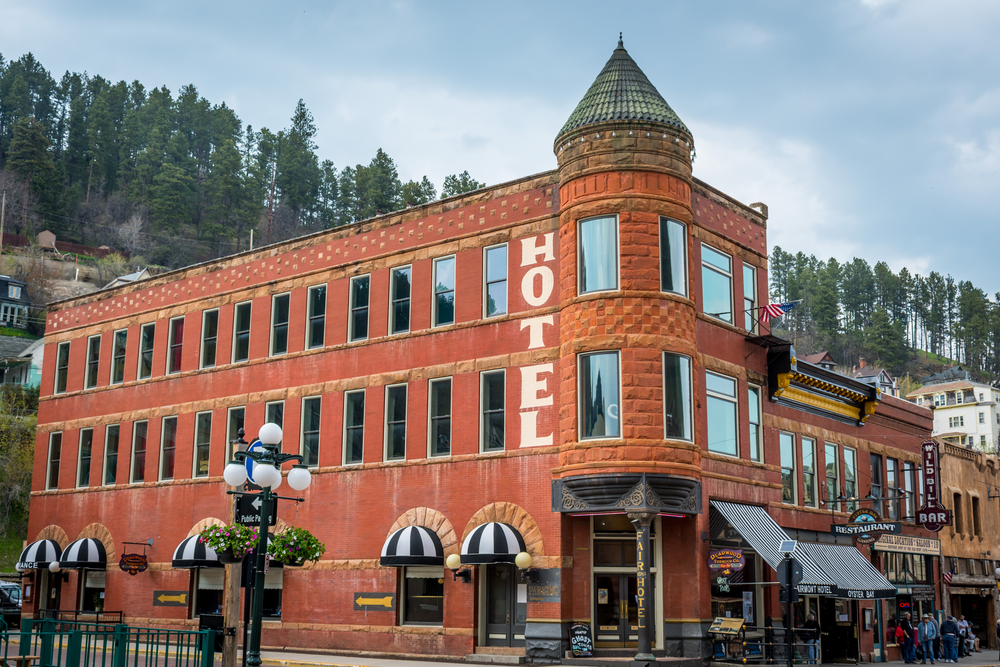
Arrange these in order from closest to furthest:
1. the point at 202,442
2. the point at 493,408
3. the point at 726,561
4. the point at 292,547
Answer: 1. the point at 292,547
2. the point at 726,561
3. the point at 493,408
4. the point at 202,442

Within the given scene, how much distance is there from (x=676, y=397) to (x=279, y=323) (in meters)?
15.2

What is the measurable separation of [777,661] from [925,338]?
6114 inches

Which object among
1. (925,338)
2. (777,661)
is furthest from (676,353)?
(925,338)

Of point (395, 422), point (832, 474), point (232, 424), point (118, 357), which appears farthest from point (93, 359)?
point (832, 474)

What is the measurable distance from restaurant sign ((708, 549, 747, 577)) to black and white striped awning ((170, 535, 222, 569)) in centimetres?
1619

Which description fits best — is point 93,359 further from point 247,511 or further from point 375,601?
point 247,511

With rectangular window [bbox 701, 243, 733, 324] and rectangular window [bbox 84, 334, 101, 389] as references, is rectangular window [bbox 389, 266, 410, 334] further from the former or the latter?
rectangular window [bbox 84, 334, 101, 389]

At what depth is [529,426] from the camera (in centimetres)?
2709

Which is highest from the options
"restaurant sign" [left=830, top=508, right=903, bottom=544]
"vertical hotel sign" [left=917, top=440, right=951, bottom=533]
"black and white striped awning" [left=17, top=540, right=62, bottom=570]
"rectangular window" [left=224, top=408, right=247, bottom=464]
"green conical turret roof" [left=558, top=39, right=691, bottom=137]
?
"green conical turret roof" [left=558, top=39, right=691, bottom=137]

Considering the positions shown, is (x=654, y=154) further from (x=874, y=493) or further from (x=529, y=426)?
(x=874, y=493)

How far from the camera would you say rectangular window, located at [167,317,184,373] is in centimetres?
3781

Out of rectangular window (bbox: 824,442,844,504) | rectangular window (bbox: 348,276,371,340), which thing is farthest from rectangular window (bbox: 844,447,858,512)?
rectangular window (bbox: 348,276,371,340)

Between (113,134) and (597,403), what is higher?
(113,134)

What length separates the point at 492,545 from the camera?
25984mm
